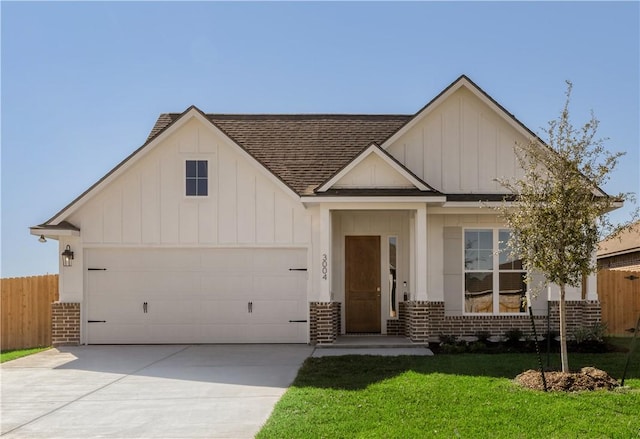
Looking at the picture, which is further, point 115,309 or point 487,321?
point 115,309

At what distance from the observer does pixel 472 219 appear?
51.9 ft

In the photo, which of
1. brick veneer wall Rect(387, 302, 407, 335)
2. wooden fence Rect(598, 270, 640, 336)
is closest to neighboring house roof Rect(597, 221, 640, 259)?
wooden fence Rect(598, 270, 640, 336)

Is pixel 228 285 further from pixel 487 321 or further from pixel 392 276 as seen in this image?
pixel 487 321

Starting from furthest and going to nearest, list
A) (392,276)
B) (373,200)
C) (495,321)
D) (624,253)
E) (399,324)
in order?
(624,253), (392,276), (399,324), (495,321), (373,200)

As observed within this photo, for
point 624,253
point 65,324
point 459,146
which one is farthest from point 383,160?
point 624,253

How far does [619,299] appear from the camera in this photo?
19031 mm

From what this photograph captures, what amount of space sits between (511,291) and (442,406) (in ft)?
25.4

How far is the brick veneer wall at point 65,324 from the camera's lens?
15602 millimetres

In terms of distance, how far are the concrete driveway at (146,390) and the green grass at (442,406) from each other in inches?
20.7

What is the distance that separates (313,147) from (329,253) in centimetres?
400

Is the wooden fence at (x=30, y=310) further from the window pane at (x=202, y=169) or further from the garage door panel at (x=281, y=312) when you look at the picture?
the garage door panel at (x=281, y=312)

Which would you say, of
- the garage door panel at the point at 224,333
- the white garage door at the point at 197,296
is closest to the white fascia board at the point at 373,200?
the white garage door at the point at 197,296

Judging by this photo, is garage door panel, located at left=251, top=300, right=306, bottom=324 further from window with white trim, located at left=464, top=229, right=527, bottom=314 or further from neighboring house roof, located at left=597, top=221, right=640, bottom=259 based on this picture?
neighboring house roof, located at left=597, top=221, right=640, bottom=259

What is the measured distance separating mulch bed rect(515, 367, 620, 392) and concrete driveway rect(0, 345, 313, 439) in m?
3.79
